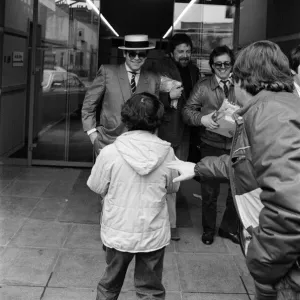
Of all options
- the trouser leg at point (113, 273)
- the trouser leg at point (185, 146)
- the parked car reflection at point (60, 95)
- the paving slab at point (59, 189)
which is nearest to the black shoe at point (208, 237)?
the trouser leg at point (185, 146)

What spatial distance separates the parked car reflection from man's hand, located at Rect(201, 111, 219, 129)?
3723 mm

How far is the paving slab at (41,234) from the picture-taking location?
4.83 metres

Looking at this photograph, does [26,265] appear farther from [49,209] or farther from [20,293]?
[49,209]

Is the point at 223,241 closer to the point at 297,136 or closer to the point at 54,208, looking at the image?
the point at 54,208

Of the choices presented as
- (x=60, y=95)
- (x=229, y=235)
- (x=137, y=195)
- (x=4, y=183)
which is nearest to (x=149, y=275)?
(x=137, y=195)

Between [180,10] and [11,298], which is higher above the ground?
[180,10]

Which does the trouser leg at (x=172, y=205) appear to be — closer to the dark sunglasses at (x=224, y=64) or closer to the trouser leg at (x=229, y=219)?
the trouser leg at (x=229, y=219)

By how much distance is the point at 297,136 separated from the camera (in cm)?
194

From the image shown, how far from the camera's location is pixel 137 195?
10.2ft

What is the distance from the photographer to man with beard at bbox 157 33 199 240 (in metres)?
4.94

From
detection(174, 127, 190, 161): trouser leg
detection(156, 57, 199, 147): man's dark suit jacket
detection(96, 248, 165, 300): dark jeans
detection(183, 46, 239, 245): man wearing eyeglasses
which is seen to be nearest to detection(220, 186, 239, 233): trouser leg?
detection(183, 46, 239, 245): man wearing eyeglasses

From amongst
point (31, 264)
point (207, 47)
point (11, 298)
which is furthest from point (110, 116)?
point (207, 47)

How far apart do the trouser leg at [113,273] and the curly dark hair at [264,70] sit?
140cm

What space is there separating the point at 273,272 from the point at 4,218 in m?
Result: 4.13
